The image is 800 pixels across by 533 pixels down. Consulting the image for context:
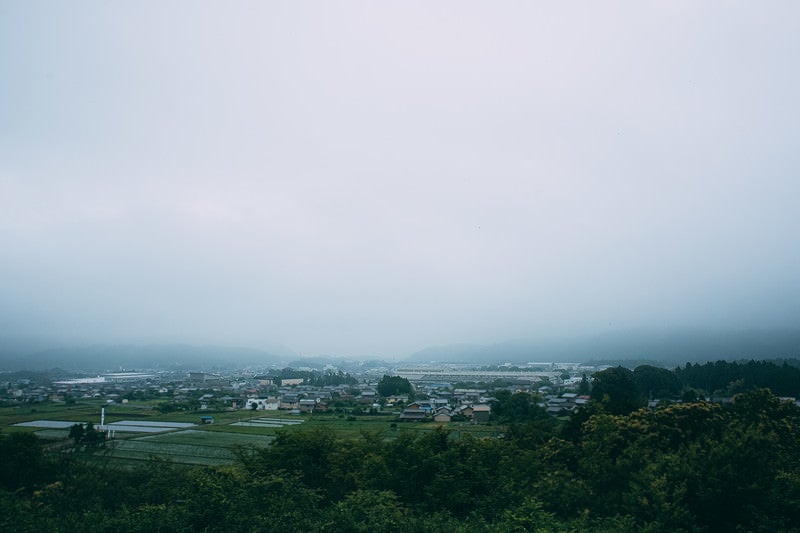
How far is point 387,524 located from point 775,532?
19.0ft

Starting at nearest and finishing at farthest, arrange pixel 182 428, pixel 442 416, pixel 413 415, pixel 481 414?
pixel 182 428 → pixel 481 414 → pixel 442 416 → pixel 413 415

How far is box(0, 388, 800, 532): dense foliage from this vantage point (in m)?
7.22

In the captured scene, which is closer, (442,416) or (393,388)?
(442,416)

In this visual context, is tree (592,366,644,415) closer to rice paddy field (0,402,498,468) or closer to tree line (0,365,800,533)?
rice paddy field (0,402,498,468)

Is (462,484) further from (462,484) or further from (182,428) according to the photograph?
(182,428)

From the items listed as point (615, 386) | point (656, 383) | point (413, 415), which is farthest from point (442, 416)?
point (656, 383)

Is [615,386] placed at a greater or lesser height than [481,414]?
greater

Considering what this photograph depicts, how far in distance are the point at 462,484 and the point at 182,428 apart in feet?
69.1

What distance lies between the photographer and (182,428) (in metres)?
25.4

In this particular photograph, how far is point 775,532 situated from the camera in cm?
689

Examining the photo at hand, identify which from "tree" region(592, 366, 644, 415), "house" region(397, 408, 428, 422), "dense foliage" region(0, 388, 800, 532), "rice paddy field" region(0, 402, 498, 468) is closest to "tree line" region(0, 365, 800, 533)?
"dense foliage" region(0, 388, 800, 532)

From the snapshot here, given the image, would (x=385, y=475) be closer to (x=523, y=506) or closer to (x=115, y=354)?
(x=523, y=506)

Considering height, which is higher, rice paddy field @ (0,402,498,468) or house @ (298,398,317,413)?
rice paddy field @ (0,402,498,468)

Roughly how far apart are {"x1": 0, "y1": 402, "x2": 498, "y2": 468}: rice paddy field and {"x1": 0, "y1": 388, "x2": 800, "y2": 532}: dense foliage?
13.8 ft
